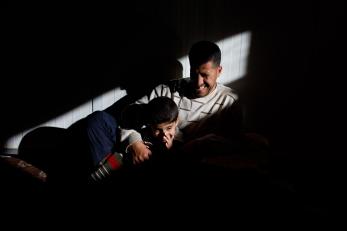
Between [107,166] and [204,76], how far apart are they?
646 mm

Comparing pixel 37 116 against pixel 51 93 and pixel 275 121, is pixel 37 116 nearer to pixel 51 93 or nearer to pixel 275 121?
pixel 51 93

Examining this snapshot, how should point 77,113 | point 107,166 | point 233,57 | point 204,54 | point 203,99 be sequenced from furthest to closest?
point 77,113
point 233,57
point 203,99
point 204,54
point 107,166

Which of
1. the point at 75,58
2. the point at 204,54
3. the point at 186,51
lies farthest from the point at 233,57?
the point at 75,58

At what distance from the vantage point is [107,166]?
5.29 feet

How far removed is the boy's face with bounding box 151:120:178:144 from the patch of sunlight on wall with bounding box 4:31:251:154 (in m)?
0.57

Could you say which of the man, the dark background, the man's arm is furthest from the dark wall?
the man's arm

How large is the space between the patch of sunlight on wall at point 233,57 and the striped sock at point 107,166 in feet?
2.45

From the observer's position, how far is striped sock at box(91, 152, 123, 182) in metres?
1.60

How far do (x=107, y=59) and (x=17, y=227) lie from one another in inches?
42.0

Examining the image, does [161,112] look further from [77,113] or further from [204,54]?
[77,113]

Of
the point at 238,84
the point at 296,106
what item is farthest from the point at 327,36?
the point at 238,84

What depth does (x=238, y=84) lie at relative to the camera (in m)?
2.12

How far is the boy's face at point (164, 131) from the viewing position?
1641 mm

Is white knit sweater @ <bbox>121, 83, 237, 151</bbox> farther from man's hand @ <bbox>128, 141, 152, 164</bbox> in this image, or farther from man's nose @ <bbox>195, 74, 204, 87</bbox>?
man's hand @ <bbox>128, 141, 152, 164</bbox>
